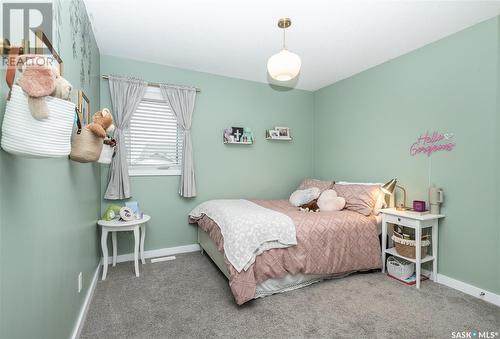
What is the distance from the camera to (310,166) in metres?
4.52

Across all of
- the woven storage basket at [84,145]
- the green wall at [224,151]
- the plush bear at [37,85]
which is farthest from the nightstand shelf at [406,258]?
the plush bear at [37,85]

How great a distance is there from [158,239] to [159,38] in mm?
2470

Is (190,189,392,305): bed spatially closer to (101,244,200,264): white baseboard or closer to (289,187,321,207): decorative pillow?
(289,187,321,207): decorative pillow

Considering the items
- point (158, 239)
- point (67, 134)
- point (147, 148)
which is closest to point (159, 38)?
point (147, 148)

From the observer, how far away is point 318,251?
2.46 meters

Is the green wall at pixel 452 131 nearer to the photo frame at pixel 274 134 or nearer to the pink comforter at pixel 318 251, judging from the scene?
the pink comforter at pixel 318 251

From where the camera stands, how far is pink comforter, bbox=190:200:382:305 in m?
2.15

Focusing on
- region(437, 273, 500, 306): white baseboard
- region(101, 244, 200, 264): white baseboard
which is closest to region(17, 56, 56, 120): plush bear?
region(101, 244, 200, 264): white baseboard

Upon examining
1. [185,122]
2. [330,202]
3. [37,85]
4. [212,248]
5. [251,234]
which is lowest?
[212,248]

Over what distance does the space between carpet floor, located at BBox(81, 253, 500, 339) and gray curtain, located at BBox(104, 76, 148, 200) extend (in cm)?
101

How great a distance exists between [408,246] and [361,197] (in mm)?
702

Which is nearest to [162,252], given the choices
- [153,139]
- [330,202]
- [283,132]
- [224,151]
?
[153,139]

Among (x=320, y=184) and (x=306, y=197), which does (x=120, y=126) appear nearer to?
(x=306, y=197)

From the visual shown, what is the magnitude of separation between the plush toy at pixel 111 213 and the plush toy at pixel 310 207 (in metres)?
2.18
